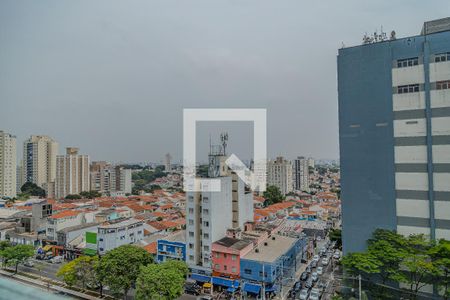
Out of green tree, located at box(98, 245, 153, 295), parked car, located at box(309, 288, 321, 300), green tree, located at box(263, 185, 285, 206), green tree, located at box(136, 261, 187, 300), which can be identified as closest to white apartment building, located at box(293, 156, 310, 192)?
green tree, located at box(263, 185, 285, 206)

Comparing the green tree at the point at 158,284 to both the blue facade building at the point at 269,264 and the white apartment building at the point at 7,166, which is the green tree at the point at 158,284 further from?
the white apartment building at the point at 7,166

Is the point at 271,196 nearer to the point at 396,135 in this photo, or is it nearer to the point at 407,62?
the point at 396,135

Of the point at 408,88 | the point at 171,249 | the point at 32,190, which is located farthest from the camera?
the point at 32,190

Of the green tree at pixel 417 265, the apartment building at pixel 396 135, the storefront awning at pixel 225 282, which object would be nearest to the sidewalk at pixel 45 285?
the storefront awning at pixel 225 282

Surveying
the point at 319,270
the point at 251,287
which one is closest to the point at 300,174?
the point at 319,270

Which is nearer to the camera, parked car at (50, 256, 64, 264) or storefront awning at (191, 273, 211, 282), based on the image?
storefront awning at (191, 273, 211, 282)

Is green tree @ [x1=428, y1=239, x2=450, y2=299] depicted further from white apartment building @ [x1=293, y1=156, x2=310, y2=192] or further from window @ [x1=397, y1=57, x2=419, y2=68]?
white apartment building @ [x1=293, y1=156, x2=310, y2=192]

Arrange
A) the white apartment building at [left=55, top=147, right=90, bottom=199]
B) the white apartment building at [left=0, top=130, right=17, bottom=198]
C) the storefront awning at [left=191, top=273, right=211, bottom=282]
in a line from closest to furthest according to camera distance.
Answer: the storefront awning at [left=191, top=273, right=211, bottom=282] → the white apartment building at [left=0, top=130, right=17, bottom=198] → the white apartment building at [left=55, top=147, right=90, bottom=199]
